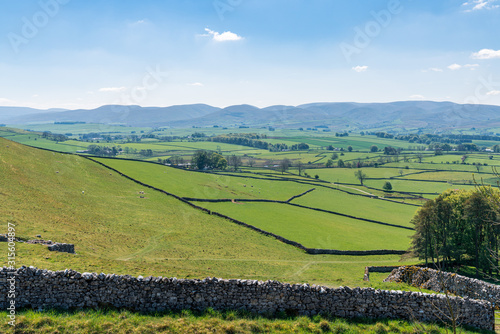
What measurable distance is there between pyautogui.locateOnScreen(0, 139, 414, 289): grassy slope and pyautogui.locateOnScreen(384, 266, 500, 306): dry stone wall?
3613mm

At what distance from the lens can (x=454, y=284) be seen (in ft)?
67.7

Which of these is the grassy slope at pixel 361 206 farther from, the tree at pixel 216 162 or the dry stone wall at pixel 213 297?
the dry stone wall at pixel 213 297

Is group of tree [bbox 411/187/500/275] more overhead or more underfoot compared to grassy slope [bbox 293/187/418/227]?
more overhead

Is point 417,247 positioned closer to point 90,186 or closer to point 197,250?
point 197,250

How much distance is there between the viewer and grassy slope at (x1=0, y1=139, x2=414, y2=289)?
873 inches

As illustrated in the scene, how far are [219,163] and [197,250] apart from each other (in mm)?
100686

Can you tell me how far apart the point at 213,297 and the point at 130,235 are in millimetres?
25861

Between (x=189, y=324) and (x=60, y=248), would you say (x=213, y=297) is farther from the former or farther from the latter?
(x=60, y=248)

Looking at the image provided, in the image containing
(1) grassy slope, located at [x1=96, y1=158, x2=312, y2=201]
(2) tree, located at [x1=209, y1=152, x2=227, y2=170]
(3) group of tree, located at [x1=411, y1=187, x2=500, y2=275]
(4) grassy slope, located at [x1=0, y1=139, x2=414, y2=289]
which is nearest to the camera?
(4) grassy slope, located at [x1=0, y1=139, x2=414, y2=289]

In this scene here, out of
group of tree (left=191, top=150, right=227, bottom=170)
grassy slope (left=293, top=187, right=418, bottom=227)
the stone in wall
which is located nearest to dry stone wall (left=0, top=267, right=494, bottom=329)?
the stone in wall

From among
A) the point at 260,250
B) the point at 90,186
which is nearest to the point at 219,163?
the point at 90,186

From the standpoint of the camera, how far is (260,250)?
40.2 m

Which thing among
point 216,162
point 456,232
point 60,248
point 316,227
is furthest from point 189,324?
point 216,162

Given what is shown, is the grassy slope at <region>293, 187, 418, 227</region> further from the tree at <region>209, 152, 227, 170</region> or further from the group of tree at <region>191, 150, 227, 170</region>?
the group of tree at <region>191, 150, 227, 170</region>
